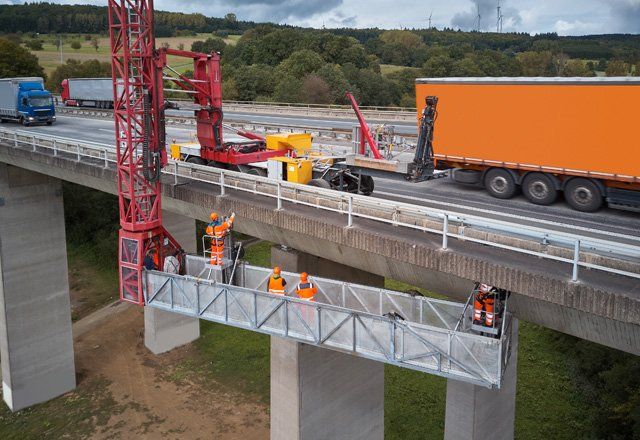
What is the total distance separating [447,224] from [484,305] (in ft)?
5.06

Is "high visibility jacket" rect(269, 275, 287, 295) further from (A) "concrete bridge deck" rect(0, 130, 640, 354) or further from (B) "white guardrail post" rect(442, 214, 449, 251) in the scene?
(B) "white guardrail post" rect(442, 214, 449, 251)

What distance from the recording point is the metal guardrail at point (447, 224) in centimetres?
993

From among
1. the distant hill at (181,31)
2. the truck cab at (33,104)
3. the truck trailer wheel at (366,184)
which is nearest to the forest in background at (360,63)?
the distant hill at (181,31)

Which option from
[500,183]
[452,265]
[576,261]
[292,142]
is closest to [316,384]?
[452,265]

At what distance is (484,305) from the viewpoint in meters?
10.8

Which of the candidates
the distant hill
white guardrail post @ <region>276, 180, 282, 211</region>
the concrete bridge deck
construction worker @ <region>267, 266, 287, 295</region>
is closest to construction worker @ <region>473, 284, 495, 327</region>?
the concrete bridge deck

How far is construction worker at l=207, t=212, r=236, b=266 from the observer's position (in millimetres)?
14148

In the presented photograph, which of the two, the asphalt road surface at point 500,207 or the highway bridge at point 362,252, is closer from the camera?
the highway bridge at point 362,252

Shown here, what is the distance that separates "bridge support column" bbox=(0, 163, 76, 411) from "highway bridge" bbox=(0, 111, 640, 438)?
0.05 m

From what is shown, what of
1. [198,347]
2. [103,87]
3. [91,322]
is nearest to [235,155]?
[198,347]

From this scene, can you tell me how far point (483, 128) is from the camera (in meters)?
16.7

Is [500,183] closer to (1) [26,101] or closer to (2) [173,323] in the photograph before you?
(2) [173,323]

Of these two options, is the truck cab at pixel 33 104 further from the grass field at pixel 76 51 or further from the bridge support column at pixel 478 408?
the grass field at pixel 76 51

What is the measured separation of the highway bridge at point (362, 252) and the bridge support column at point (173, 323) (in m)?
0.14
